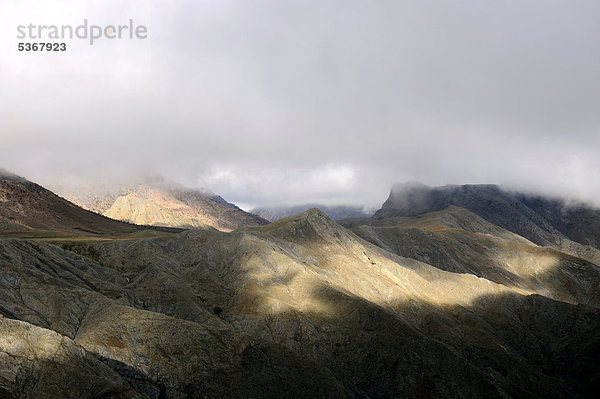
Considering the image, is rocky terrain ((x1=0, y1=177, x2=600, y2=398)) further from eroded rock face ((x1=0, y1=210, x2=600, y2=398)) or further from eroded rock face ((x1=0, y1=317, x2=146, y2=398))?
eroded rock face ((x1=0, y1=210, x2=600, y2=398))

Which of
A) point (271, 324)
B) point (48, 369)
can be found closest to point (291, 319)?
point (271, 324)

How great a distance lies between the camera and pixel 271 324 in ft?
258

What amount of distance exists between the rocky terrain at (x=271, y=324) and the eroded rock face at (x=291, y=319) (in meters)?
0.30

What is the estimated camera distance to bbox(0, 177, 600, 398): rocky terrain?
1988 inches

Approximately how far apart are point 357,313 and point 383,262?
4885 centimetres

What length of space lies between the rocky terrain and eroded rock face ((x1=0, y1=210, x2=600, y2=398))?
30 cm

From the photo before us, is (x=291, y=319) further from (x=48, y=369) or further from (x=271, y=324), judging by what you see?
(x=48, y=369)

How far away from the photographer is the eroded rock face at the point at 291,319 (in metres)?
54.9

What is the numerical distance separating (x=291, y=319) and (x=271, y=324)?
182 inches

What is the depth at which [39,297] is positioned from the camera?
56969 mm

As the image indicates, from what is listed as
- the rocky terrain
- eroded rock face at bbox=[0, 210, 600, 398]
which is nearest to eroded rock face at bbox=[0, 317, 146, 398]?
the rocky terrain

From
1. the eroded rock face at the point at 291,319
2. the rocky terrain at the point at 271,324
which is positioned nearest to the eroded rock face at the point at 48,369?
the rocky terrain at the point at 271,324

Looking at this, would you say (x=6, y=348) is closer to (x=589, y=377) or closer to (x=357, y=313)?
(x=357, y=313)

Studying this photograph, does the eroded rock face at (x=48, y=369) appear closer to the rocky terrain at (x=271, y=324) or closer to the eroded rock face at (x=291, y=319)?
the rocky terrain at (x=271, y=324)
